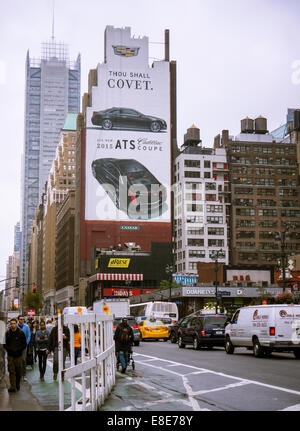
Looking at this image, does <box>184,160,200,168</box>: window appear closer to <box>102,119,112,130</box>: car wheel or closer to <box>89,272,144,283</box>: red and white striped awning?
<box>102,119,112,130</box>: car wheel

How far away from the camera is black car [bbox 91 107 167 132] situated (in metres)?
141

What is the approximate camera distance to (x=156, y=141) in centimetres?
14162

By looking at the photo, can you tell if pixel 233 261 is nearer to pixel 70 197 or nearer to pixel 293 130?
pixel 293 130

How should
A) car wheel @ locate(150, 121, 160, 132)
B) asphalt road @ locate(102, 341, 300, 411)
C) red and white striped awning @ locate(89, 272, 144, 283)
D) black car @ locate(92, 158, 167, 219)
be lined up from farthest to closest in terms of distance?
car wheel @ locate(150, 121, 160, 132)
black car @ locate(92, 158, 167, 219)
red and white striped awning @ locate(89, 272, 144, 283)
asphalt road @ locate(102, 341, 300, 411)

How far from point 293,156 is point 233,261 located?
28038mm

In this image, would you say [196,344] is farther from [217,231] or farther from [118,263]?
[217,231]

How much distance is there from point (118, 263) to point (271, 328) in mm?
107031

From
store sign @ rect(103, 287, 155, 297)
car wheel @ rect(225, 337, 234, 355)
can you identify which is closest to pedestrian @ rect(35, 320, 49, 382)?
car wheel @ rect(225, 337, 234, 355)

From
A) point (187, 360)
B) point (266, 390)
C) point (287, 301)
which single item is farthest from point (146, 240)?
point (266, 390)

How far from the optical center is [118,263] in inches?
5133

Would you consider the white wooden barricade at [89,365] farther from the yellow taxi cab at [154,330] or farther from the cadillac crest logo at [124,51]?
the cadillac crest logo at [124,51]

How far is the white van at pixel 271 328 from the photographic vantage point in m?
24.1

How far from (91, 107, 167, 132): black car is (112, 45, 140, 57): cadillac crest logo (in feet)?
45.1

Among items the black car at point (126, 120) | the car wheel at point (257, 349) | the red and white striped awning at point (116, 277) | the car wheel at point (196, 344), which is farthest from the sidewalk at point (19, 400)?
the black car at point (126, 120)
